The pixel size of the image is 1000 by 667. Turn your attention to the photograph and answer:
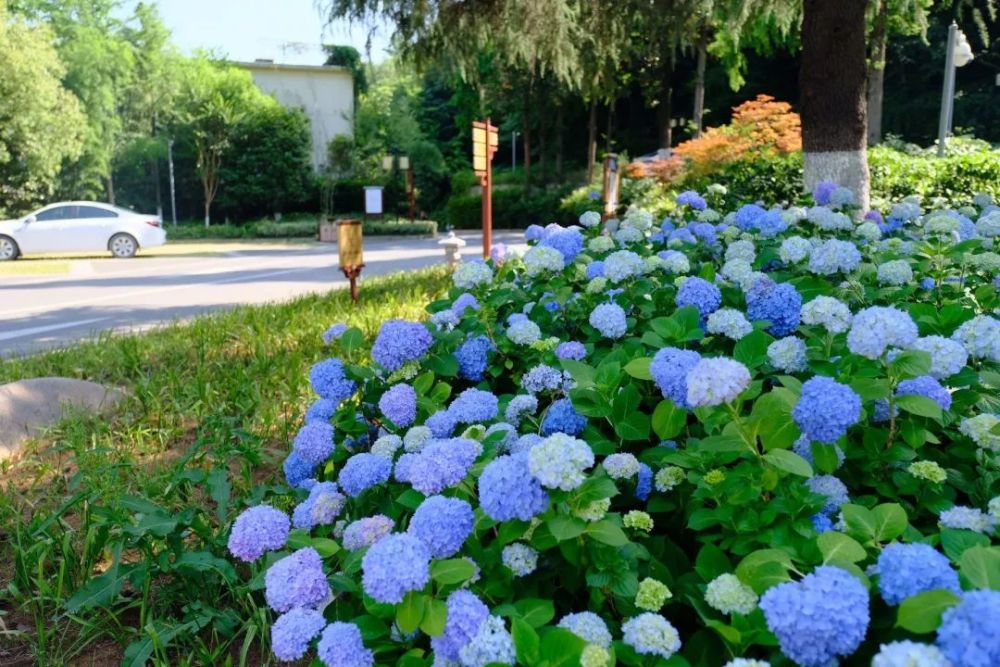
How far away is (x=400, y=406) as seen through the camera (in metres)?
1.71

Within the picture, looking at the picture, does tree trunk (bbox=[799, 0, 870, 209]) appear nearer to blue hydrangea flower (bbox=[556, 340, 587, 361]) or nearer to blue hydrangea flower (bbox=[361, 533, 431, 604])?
blue hydrangea flower (bbox=[556, 340, 587, 361])

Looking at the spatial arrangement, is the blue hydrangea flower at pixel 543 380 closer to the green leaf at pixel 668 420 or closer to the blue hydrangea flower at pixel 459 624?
the green leaf at pixel 668 420

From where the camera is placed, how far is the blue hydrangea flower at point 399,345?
1.89 m

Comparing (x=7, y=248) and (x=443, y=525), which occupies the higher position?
(x=443, y=525)

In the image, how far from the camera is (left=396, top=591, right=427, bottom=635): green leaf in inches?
41.3

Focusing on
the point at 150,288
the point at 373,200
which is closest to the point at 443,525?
the point at 150,288

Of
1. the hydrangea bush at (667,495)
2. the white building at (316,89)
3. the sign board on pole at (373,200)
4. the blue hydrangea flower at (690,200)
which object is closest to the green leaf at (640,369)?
the hydrangea bush at (667,495)

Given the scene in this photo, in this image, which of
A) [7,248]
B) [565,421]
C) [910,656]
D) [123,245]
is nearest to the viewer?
[910,656]

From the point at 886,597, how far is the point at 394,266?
13178 millimetres

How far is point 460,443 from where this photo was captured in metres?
1.35

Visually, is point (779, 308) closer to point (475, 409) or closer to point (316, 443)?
point (475, 409)

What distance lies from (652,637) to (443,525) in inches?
13.0

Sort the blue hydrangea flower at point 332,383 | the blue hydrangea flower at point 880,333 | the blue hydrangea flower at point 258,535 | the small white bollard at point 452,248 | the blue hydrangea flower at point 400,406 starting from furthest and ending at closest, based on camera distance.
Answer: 1. the small white bollard at point 452,248
2. the blue hydrangea flower at point 332,383
3. the blue hydrangea flower at point 400,406
4. the blue hydrangea flower at point 258,535
5. the blue hydrangea flower at point 880,333

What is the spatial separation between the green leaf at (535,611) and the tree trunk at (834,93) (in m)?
5.53
